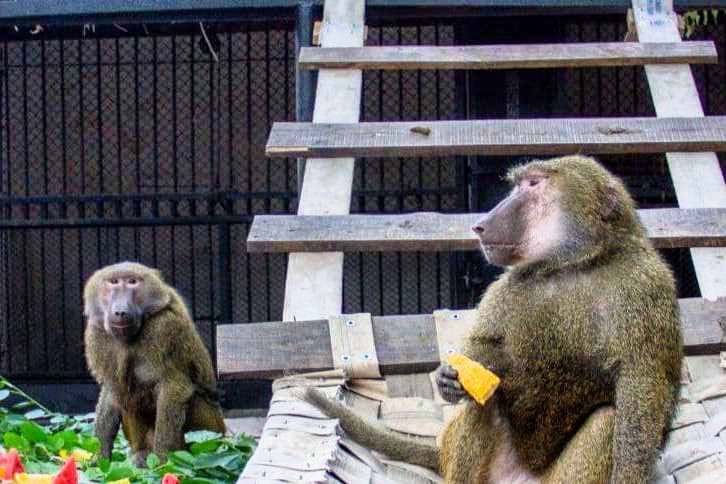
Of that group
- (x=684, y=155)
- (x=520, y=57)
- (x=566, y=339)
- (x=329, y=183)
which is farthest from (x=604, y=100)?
(x=566, y=339)

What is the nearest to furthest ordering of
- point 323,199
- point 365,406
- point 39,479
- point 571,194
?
point 39,479
point 571,194
point 365,406
point 323,199

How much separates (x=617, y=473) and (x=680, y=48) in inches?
117

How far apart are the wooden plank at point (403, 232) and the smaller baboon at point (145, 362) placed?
84 centimetres

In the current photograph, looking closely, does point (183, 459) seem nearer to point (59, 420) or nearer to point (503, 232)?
point (59, 420)

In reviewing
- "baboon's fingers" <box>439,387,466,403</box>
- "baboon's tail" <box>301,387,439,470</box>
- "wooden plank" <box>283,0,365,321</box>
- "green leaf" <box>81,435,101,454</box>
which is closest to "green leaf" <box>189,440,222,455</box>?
"green leaf" <box>81,435,101,454</box>

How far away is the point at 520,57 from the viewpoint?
587cm

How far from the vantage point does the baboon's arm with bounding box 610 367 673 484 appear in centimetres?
338

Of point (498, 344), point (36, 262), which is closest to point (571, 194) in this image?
point (498, 344)

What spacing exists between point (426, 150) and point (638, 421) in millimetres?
2153

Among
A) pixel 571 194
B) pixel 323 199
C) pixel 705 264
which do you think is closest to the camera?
pixel 571 194

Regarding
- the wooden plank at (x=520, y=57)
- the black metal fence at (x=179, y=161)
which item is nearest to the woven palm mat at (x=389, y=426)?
the wooden plank at (x=520, y=57)

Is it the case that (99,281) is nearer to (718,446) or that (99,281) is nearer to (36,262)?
(718,446)

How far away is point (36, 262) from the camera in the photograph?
9742 millimetres

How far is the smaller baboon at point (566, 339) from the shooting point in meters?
3.49
